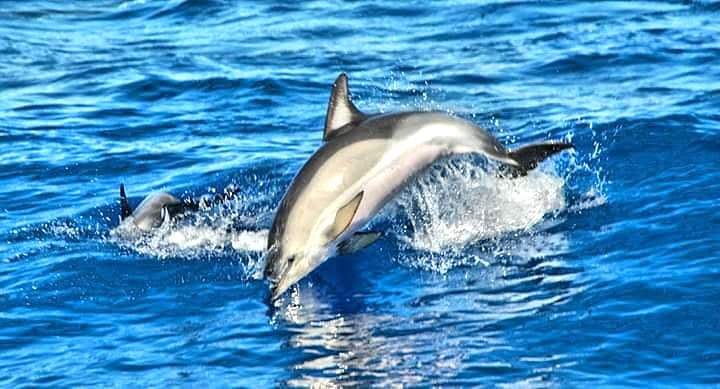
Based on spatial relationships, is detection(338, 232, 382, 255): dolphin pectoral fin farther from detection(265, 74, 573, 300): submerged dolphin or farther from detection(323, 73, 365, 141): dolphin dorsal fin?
detection(323, 73, 365, 141): dolphin dorsal fin

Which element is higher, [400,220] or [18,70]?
[18,70]

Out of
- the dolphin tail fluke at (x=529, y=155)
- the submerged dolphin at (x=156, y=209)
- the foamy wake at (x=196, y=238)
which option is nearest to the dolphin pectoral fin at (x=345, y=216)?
the foamy wake at (x=196, y=238)

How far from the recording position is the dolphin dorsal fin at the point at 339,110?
452 inches

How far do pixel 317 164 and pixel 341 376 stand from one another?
2.25 meters

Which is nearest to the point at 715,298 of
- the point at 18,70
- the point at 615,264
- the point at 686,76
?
the point at 615,264

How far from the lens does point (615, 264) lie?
37.2 feet

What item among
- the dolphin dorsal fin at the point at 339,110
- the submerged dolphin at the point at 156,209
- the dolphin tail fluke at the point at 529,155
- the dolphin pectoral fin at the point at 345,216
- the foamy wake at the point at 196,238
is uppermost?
the dolphin dorsal fin at the point at 339,110

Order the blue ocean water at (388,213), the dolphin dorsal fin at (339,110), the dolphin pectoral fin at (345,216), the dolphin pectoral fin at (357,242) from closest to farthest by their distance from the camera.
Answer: the blue ocean water at (388,213) < the dolphin pectoral fin at (345,216) < the dolphin pectoral fin at (357,242) < the dolphin dorsal fin at (339,110)

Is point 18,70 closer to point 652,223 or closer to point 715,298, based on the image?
point 652,223

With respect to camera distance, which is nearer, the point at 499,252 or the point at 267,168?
the point at 499,252

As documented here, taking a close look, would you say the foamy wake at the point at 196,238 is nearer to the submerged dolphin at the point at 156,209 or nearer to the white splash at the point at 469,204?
the submerged dolphin at the point at 156,209

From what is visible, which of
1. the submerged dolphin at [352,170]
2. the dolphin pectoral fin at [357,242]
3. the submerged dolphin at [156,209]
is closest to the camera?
the submerged dolphin at [352,170]

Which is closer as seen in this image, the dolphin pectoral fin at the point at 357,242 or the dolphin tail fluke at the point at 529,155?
the dolphin pectoral fin at the point at 357,242

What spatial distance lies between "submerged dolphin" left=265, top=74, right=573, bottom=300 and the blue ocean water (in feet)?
1.29
